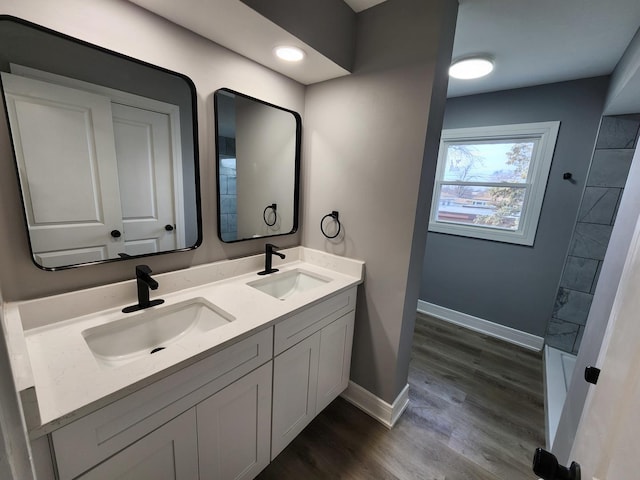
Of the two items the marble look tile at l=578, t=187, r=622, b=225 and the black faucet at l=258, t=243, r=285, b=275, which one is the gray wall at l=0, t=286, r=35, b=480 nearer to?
the black faucet at l=258, t=243, r=285, b=275

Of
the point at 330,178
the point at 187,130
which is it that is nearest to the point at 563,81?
the point at 330,178

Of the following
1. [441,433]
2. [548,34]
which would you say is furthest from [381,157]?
[441,433]

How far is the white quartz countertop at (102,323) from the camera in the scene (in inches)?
28.0

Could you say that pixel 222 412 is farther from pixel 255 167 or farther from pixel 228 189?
pixel 255 167

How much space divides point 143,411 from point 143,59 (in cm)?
136

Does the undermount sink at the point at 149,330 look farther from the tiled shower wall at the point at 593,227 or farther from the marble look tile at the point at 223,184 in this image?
the tiled shower wall at the point at 593,227

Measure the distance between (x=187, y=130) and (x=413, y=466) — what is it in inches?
83.4

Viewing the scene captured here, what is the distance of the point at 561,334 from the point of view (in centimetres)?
244

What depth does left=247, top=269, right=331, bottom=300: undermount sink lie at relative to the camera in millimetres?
1681

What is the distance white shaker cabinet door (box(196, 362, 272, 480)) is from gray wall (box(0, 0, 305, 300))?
0.69 m

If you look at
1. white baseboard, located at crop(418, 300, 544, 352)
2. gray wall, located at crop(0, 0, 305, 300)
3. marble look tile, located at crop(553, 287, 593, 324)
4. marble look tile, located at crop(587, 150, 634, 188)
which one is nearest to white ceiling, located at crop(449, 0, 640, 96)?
marble look tile, located at crop(587, 150, 634, 188)

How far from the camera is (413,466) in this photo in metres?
1.46

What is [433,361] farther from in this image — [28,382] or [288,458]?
[28,382]

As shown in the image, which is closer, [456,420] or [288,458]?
[288,458]
